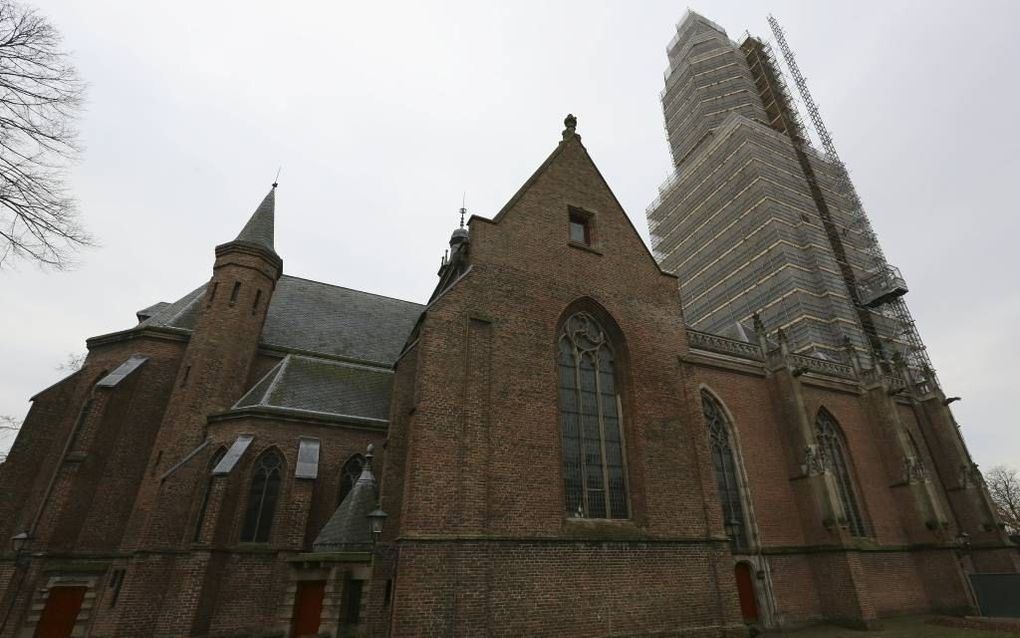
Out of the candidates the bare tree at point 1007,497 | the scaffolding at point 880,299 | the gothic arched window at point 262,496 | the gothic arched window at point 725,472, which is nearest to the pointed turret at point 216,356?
the gothic arched window at point 262,496

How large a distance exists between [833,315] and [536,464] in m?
22.8

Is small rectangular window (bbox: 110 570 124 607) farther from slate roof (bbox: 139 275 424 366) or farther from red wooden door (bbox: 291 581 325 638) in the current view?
slate roof (bbox: 139 275 424 366)

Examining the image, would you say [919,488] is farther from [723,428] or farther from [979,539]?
[723,428]

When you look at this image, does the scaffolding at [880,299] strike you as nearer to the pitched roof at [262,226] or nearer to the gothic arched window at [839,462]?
the gothic arched window at [839,462]

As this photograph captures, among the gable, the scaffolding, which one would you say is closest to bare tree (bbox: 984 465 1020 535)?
the scaffolding

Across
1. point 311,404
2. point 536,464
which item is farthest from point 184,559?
point 536,464

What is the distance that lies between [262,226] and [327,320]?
4.46 meters

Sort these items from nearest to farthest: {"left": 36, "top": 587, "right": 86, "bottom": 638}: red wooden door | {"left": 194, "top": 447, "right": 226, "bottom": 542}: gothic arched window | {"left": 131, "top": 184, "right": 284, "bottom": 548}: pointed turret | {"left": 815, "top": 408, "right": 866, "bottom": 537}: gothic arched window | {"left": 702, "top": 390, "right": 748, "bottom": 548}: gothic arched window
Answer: {"left": 36, "top": 587, "right": 86, "bottom": 638}: red wooden door → {"left": 194, "top": 447, "right": 226, "bottom": 542}: gothic arched window → {"left": 131, "top": 184, "right": 284, "bottom": 548}: pointed turret → {"left": 702, "top": 390, "right": 748, "bottom": 548}: gothic arched window → {"left": 815, "top": 408, "right": 866, "bottom": 537}: gothic arched window

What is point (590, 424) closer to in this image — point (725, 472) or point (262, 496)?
point (725, 472)

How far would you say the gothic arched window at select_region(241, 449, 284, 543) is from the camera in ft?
45.7

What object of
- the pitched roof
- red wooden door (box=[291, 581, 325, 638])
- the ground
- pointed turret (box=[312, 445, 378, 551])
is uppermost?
the pitched roof

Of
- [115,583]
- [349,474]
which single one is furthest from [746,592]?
[115,583]

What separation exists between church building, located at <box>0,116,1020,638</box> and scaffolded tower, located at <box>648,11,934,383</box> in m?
7.14

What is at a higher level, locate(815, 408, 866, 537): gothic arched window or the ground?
locate(815, 408, 866, 537): gothic arched window
